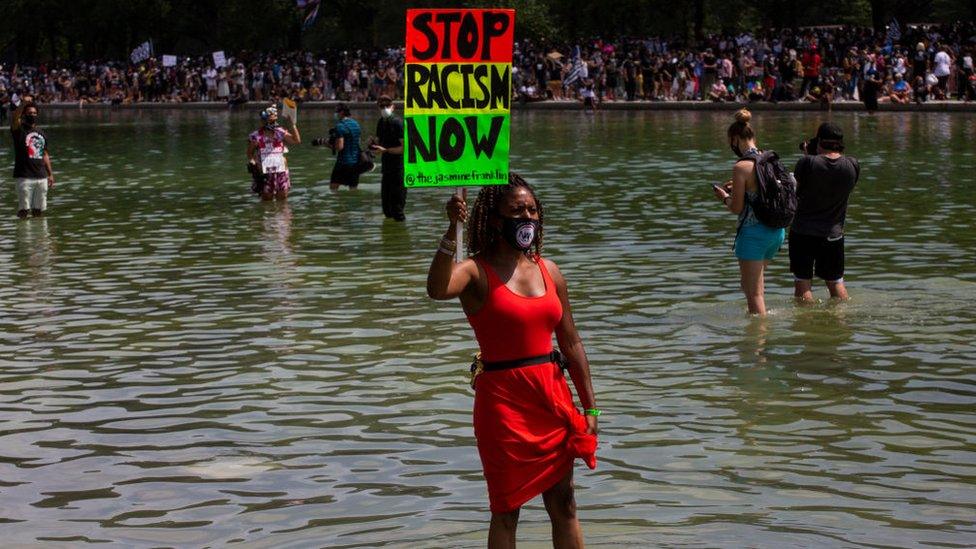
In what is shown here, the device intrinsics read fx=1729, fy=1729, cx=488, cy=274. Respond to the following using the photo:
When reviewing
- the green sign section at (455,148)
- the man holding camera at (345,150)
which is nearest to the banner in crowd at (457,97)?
the green sign section at (455,148)

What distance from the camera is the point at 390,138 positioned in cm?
2336

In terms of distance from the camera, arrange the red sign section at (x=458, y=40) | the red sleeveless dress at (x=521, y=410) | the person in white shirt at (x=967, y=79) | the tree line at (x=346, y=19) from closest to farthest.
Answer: the red sleeveless dress at (x=521, y=410), the red sign section at (x=458, y=40), the person in white shirt at (x=967, y=79), the tree line at (x=346, y=19)

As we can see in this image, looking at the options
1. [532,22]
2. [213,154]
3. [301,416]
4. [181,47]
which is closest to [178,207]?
[213,154]

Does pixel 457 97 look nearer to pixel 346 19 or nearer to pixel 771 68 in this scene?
pixel 771 68

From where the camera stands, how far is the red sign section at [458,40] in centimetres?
895

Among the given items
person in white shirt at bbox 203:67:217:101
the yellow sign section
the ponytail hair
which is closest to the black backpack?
the ponytail hair

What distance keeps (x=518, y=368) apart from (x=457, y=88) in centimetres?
257

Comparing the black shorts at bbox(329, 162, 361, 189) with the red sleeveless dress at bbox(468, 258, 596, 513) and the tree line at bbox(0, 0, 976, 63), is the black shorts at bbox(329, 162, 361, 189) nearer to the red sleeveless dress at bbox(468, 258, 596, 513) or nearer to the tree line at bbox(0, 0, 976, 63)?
the red sleeveless dress at bbox(468, 258, 596, 513)

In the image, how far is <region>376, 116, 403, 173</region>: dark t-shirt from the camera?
23.2m

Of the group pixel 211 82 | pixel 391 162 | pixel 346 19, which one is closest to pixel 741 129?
pixel 391 162

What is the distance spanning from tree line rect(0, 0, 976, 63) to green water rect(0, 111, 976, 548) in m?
53.4

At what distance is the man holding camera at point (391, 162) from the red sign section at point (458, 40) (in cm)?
1387

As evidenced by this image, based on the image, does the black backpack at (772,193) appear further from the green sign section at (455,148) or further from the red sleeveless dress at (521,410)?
the red sleeveless dress at (521,410)

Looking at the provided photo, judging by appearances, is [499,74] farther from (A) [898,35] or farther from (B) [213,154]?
(A) [898,35]
